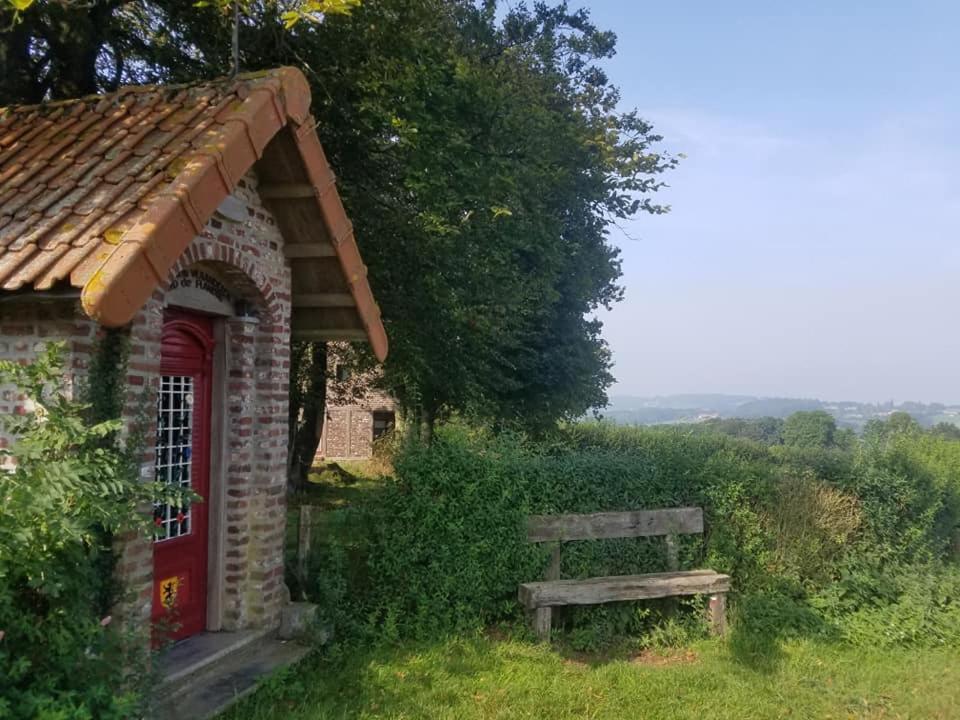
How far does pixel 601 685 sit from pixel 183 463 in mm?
3992

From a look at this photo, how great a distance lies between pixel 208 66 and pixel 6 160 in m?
4.45

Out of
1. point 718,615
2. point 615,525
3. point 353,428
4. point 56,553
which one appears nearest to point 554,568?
point 615,525

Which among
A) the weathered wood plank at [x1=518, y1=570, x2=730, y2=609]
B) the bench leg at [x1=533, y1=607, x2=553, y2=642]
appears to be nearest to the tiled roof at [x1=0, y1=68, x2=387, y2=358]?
the weathered wood plank at [x1=518, y1=570, x2=730, y2=609]

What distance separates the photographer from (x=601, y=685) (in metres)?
6.41

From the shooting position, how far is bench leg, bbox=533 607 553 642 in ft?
23.5

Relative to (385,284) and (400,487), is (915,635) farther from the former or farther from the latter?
(385,284)

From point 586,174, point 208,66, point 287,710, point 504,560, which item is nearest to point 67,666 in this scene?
point 287,710

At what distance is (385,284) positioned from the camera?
10156mm

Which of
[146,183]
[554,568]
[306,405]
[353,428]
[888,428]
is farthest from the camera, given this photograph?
[353,428]

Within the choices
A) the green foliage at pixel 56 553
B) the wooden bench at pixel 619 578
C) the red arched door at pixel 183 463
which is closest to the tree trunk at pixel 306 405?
the wooden bench at pixel 619 578

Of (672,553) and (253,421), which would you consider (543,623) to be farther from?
(253,421)

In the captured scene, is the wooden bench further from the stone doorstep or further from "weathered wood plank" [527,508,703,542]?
the stone doorstep

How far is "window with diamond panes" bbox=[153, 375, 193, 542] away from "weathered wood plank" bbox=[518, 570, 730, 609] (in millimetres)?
3280

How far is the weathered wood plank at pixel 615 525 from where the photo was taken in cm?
759
